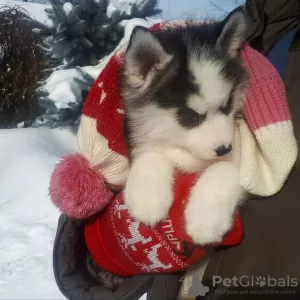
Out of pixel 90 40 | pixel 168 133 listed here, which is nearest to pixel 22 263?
pixel 168 133

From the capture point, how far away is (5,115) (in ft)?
20.9

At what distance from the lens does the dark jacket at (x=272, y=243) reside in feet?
4.02

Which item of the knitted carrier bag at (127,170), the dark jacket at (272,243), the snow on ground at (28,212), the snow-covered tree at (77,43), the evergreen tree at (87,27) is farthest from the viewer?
the evergreen tree at (87,27)

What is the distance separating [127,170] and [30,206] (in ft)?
8.66

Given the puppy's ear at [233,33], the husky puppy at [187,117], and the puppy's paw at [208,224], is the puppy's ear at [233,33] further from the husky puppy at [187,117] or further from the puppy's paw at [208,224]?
the puppy's paw at [208,224]

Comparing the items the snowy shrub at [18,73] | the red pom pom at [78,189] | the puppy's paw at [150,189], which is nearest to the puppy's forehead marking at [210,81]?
the puppy's paw at [150,189]

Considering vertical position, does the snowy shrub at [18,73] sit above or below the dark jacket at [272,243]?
below

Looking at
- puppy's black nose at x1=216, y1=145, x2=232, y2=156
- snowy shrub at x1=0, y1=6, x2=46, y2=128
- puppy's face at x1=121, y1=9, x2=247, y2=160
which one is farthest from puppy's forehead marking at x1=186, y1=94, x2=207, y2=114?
snowy shrub at x1=0, y1=6, x2=46, y2=128

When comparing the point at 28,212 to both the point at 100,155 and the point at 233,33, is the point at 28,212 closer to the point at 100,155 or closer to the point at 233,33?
the point at 100,155

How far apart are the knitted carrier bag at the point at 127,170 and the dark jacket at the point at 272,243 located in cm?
3

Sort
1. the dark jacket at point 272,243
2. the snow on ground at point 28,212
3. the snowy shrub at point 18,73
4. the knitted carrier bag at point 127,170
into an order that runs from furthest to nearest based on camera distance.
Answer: the snowy shrub at point 18,73 < the snow on ground at point 28,212 < the knitted carrier bag at point 127,170 < the dark jacket at point 272,243

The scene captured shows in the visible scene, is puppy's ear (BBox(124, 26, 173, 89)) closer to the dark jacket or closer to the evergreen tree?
the dark jacket

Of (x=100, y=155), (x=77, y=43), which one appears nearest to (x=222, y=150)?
(x=100, y=155)

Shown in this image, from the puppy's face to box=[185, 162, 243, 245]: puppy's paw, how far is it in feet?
0.25
